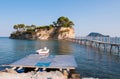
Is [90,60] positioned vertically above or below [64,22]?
below

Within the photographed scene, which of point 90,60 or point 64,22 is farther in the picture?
point 64,22

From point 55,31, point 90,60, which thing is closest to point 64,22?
point 55,31

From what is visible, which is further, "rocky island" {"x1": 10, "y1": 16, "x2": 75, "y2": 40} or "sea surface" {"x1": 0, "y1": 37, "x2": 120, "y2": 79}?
"rocky island" {"x1": 10, "y1": 16, "x2": 75, "y2": 40}

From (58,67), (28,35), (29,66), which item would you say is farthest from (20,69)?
(28,35)

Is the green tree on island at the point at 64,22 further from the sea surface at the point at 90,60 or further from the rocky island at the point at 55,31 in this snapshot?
the sea surface at the point at 90,60

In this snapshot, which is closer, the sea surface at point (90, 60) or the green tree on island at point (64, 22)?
the sea surface at point (90, 60)

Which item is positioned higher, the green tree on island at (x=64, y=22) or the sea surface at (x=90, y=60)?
the green tree on island at (x=64, y=22)

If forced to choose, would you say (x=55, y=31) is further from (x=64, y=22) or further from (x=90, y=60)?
(x=90, y=60)

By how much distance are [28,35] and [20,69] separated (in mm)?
136322

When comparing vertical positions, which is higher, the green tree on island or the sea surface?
the green tree on island

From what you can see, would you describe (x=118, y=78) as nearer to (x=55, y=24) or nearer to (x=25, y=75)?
(x=25, y=75)

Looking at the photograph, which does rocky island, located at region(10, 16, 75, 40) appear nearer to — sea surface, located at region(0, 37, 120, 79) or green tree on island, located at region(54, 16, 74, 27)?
green tree on island, located at region(54, 16, 74, 27)

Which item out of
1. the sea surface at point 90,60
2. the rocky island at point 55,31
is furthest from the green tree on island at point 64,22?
the sea surface at point 90,60

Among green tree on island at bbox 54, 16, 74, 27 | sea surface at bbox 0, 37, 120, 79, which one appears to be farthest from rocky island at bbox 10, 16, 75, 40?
sea surface at bbox 0, 37, 120, 79
